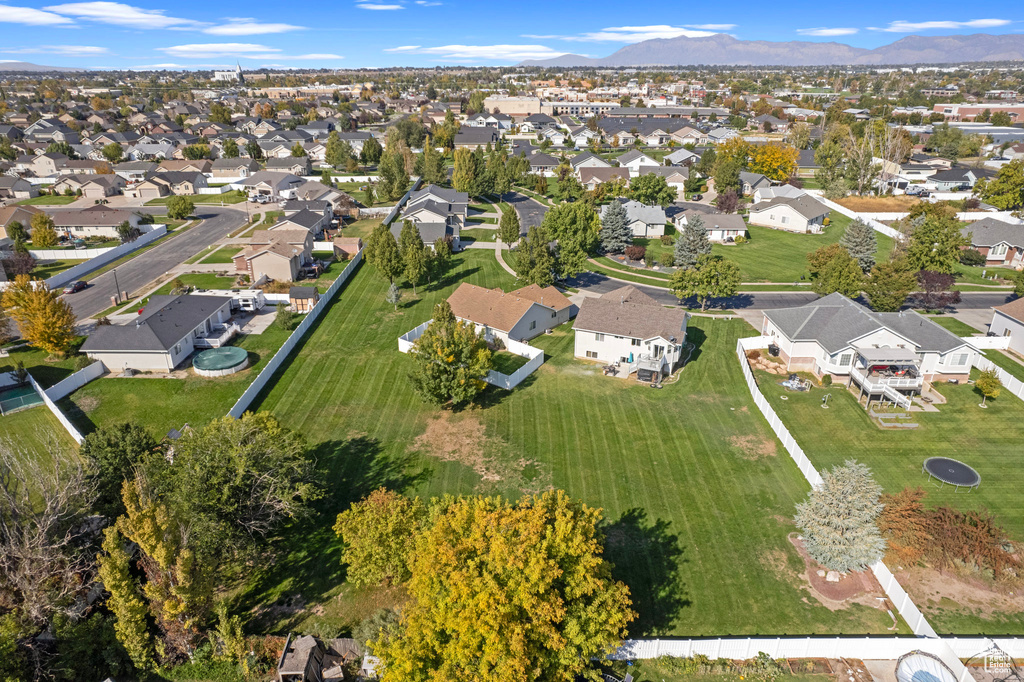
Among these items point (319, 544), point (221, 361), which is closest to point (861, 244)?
point (319, 544)

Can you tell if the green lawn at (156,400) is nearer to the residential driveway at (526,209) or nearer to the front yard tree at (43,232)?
the front yard tree at (43,232)

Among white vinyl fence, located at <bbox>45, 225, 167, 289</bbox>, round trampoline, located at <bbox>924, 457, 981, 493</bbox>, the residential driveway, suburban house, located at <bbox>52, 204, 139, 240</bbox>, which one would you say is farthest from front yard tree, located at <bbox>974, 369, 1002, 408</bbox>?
suburban house, located at <bbox>52, 204, 139, 240</bbox>

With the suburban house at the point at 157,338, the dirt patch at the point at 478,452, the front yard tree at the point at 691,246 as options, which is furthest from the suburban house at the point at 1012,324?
the suburban house at the point at 157,338

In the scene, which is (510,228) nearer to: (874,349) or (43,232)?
(874,349)

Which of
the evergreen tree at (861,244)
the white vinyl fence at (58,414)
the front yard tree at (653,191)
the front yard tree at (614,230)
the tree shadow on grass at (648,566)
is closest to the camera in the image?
the tree shadow on grass at (648,566)

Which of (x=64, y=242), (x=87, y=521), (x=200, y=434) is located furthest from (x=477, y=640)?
(x=64, y=242)

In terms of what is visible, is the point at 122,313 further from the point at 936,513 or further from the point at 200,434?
the point at 936,513

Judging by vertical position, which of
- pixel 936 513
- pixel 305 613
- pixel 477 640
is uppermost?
pixel 477 640
